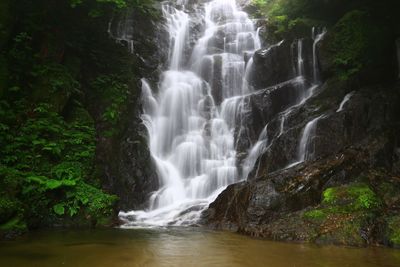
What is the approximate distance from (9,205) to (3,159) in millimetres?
2306

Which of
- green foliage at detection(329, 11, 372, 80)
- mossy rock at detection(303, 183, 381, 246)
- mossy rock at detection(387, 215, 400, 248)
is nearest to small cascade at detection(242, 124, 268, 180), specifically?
green foliage at detection(329, 11, 372, 80)

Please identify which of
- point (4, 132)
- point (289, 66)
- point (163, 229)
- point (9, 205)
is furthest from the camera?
point (289, 66)

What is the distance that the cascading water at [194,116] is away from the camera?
47.7 ft

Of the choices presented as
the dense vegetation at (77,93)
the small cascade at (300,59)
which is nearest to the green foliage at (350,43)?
the dense vegetation at (77,93)

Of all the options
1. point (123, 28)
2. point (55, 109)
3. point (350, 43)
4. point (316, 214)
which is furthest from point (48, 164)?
point (123, 28)

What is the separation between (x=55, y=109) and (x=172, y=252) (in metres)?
8.07

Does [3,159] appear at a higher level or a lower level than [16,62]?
lower

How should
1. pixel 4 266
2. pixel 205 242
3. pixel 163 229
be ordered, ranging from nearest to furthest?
pixel 4 266
pixel 205 242
pixel 163 229

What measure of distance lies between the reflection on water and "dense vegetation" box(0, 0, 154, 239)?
70.2 inches

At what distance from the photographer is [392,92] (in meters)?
13.7

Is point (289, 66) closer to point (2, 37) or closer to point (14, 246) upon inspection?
point (2, 37)

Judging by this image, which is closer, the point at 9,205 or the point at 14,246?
the point at 14,246

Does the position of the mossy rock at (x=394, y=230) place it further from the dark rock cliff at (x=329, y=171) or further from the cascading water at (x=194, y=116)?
the cascading water at (x=194, y=116)

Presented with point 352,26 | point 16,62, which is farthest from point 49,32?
point 352,26
